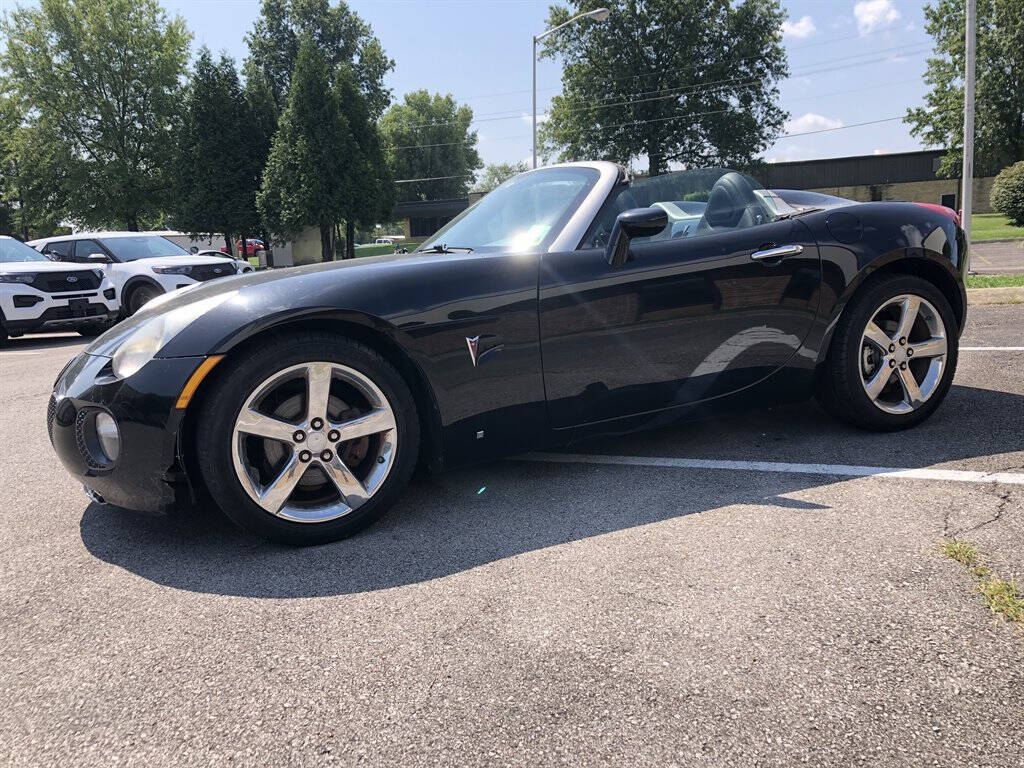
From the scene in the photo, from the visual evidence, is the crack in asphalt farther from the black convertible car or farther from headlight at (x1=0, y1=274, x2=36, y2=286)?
headlight at (x1=0, y1=274, x2=36, y2=286)

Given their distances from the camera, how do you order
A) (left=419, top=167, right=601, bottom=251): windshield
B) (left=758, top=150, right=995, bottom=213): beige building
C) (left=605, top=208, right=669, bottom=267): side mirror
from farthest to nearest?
1. (left=758, top=150, right=995, bottom=213): beige building
2. (left=419, top=167, right=601, bottom=251): windshield
3. (left=605, top=208, right=669, bottom=267): side mirror

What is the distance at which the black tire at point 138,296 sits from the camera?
1188cm

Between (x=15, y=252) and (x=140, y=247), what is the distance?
201cm

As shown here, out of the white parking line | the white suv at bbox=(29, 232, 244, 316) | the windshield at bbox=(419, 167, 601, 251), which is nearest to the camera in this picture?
the white parking line

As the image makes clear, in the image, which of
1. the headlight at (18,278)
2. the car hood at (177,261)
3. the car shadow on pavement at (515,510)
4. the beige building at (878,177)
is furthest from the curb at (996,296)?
the beige building at (878,177)

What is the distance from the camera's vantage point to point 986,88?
134ft

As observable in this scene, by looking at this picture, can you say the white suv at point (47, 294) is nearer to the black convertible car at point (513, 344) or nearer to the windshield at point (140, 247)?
the windshield at point (140, 247)

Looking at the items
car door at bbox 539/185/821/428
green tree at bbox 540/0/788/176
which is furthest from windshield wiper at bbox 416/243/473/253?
green tree at bbox 540/0/788/176

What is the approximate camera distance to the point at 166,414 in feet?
7.93

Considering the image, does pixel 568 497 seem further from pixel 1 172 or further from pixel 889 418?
pixel 1 172

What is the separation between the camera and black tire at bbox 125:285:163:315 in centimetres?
1188

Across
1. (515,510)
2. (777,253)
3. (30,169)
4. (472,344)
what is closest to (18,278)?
(472,344)

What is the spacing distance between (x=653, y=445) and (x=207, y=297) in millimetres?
2160

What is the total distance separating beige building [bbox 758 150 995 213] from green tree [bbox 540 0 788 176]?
6881 millimetres
